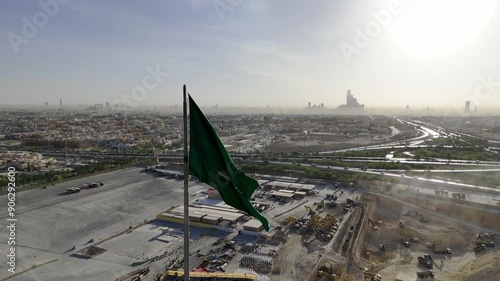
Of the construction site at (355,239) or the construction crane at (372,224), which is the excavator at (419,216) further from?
the construction crane at (372,224)

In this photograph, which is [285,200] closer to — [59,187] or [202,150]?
[59,187]

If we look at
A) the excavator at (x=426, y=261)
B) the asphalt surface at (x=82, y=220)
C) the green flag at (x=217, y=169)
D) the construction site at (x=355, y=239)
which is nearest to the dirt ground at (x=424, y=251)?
the construction site at (x=355, y=239)

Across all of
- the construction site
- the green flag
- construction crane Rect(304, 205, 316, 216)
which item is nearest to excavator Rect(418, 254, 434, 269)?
the construction site

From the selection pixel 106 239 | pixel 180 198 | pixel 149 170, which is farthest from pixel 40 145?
pixel 106 239

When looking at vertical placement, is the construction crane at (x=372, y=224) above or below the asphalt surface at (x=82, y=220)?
below

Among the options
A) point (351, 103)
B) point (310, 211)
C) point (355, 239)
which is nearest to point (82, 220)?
point (310, 211)

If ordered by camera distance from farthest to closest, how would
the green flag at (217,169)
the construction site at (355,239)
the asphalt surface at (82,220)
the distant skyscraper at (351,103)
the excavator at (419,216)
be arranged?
the distant skyscraper at (351,103), the excavator at (419,216), the construction site at (355,239), the asphalt surface at (82,220), the green flag at (217,169)
